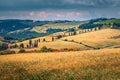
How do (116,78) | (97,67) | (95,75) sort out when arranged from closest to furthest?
(116,78) → (95,75) → (97,67)

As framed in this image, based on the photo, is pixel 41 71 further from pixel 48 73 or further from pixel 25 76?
pixel 25 76

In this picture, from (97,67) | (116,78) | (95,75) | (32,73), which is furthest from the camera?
(97,67)

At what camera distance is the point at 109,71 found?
34.9 metres

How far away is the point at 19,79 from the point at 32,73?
3906 millimetres

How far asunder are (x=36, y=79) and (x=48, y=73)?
12.2ft

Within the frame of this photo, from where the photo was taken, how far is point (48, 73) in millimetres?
34969

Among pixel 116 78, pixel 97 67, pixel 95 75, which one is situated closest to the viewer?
pixel 116 78

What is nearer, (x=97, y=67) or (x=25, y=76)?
(x=25, y=76)

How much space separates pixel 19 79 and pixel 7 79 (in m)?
1.32

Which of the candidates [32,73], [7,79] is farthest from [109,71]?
[7,79]

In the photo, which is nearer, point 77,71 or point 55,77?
point 55,77

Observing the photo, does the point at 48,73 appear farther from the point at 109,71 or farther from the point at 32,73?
the point at 109,71

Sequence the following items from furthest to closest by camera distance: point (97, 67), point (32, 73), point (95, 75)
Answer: point (97, 67)
point (32, 73)
point (95, 75)

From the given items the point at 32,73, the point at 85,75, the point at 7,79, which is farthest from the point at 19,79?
the point at 85,75
